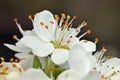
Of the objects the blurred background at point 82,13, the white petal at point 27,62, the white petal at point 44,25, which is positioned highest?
the blurred background at point 82,13

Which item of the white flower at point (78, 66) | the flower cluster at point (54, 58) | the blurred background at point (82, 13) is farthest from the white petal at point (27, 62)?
the blurred background at point (82, 13)

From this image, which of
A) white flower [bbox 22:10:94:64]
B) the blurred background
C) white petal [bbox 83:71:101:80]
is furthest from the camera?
the blurred background

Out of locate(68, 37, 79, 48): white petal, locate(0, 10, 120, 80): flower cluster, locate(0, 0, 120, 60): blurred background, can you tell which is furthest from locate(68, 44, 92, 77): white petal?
locate(0, 0, 120, 60): blurred background

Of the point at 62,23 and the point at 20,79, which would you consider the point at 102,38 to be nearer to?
the point at 62,23

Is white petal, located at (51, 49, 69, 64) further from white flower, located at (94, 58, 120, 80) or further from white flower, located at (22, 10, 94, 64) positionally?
white flower, located at (94, 58, 120, 80)

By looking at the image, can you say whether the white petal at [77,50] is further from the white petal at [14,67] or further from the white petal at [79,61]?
the white petal at [14,67]

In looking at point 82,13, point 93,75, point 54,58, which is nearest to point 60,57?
point 54,58

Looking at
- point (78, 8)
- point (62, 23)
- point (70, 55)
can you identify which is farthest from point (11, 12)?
point (70, 55)
